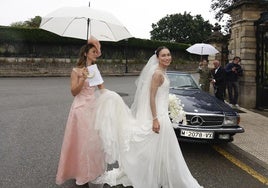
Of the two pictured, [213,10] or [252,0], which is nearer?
[252,0]

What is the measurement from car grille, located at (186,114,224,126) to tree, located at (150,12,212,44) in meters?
64.4

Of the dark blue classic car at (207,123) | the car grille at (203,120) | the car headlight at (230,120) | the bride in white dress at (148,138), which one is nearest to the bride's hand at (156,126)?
the bride in white dress at (148,138)

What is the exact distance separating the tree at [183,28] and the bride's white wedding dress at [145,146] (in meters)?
66.6

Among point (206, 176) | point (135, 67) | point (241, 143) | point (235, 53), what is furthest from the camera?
point (135, 67)

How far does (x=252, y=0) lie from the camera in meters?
12.4

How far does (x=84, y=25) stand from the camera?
5566 mm

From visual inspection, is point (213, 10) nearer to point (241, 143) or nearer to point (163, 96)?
point (241, 143)

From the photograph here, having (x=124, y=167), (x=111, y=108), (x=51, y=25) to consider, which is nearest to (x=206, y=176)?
(x=124, y=167)

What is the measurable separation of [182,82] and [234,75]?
442 cm

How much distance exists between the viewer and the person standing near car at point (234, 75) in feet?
39.7

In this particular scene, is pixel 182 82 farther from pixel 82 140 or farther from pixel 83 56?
pixel 82 140

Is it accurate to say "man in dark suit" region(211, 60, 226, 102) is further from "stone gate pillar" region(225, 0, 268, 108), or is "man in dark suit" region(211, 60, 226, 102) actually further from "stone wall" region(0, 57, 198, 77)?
"stone wall" region(0, 57, 198, 77)

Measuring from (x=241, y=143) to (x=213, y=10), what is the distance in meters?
38.3

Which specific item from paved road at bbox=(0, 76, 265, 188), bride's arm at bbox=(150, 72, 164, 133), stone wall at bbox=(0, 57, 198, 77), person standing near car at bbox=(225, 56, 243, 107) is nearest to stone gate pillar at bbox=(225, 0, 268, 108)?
person standing near car at bbox=(225, 56, 243, 107)
